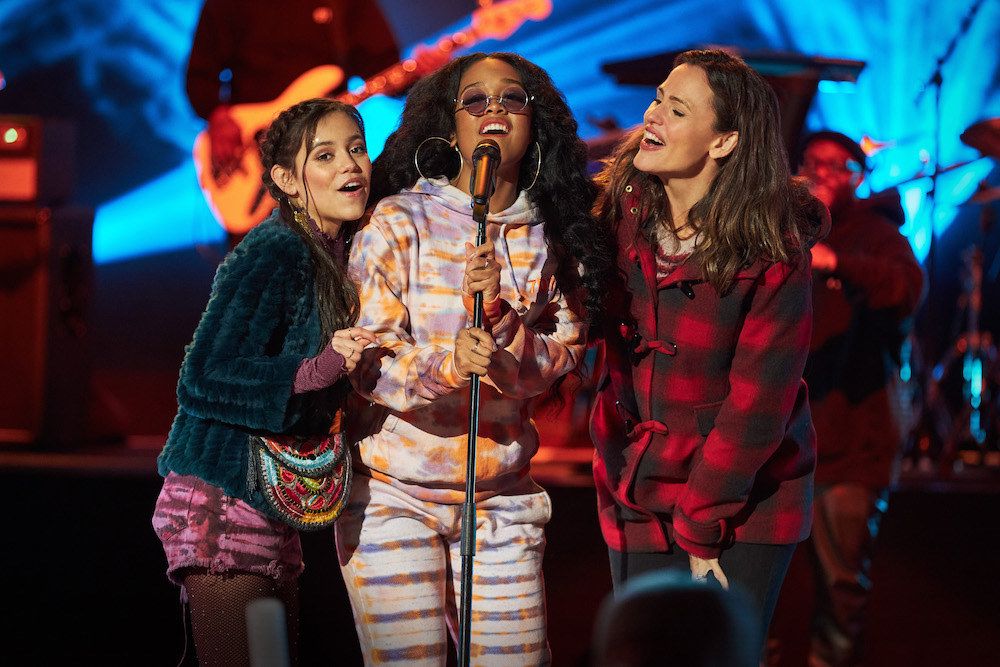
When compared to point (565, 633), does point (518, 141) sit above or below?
above

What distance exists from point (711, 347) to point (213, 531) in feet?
3.50

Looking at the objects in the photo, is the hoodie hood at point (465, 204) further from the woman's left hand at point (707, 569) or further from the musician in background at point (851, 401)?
the musician in background at point (851, 401)

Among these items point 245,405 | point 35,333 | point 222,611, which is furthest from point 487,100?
point 35,333

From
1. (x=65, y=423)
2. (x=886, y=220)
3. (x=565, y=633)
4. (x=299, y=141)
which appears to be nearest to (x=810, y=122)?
(x=886, y=220)

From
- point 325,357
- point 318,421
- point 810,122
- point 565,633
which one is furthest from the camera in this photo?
point 810,122

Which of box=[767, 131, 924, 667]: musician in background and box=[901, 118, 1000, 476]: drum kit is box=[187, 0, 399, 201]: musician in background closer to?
box=[767, 131, 924, 667]: musician in background

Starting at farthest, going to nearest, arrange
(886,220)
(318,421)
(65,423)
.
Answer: (65,423)
(886,220)
(318,421)

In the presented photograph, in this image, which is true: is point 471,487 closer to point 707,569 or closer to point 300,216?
point 707,569

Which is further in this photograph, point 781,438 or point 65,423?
point 65,423

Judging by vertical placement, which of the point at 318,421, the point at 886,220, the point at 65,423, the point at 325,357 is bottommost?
the point at 65,423

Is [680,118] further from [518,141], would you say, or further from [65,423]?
[65,423]

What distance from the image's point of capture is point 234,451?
202cm

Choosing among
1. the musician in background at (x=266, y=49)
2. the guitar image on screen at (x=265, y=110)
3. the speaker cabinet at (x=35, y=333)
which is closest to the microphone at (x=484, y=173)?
the speaker cabinet at (x=35, y=333)

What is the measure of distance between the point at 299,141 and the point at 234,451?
2.17ft
